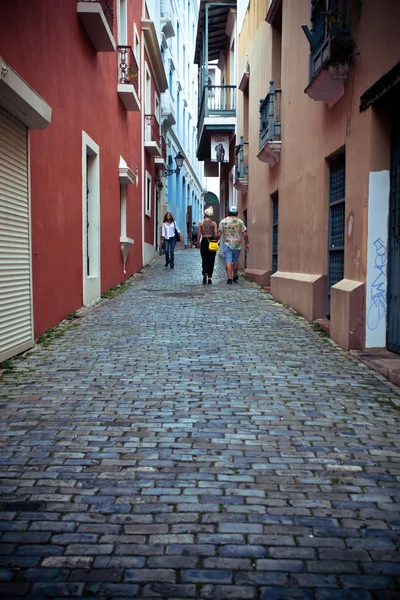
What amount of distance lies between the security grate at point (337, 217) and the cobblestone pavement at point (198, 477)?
1.74m

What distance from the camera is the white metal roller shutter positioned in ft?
20.2

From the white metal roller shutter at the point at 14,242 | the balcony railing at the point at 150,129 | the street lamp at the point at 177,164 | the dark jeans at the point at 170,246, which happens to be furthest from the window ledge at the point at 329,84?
the street lamp at the point at 177,164

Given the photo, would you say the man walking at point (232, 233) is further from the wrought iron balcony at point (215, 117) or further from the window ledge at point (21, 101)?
the window ledge at point (21, 101)

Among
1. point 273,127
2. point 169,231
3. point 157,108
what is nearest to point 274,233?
point 273,127

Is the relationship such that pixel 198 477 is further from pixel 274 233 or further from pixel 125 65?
pixel 125 65

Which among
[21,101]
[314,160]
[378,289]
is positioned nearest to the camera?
[21,101]

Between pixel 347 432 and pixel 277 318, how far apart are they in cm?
526

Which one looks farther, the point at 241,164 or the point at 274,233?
the point at 241,164

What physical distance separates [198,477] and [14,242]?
4129mm

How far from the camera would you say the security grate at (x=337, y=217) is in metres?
7.85

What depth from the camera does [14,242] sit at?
21.5ft

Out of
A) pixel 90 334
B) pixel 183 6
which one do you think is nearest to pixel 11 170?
pixel 90 334

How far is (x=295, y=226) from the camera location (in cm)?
1032

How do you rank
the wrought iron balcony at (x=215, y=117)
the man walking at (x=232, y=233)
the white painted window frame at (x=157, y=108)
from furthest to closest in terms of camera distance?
1. the white painted window frame at (x=157, y=108)
2. the wrought iron balcony at (x=215, y=117)
3. the man walking at (x=232, y=233)
